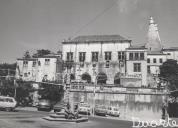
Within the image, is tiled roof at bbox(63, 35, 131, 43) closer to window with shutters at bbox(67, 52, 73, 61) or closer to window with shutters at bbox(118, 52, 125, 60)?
window with shutters at bbox(118, 52, 125, 60)

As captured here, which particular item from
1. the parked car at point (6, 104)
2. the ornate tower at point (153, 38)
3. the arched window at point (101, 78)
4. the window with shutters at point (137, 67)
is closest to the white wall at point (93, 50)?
the arched window at point (101, 78)

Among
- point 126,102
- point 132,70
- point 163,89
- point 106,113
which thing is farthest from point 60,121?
point 132,70

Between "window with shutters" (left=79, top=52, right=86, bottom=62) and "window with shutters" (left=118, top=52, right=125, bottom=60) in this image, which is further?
"window with shutters" (left=79, top=52, right=86, bottom=62)

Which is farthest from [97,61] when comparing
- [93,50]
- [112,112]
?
[112,112]

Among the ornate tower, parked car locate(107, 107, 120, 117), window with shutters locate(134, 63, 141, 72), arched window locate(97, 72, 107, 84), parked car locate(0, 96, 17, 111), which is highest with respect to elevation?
the ornate tower

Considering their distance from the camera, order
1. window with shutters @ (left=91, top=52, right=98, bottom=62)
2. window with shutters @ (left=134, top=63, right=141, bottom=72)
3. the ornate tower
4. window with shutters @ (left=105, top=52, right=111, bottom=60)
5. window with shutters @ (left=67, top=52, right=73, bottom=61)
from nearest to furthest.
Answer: window with shutters @ (left=134, top=63, right=141, bottom=72)
window with shutters @ (left=105, top=52, right=111, bottom=60)
window with shutters @ (left=91, top=52, right=98, bottom=62)
window with shutters @ (left=67, top=52, right=73, bottom=61)
the ornate tower

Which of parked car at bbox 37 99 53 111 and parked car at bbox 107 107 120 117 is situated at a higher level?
parked car at bbox 37 99 53 111

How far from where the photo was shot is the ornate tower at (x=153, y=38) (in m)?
96.7

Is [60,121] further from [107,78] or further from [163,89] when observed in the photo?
[107,78]

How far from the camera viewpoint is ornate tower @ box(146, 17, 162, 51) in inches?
3806

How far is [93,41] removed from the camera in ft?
210

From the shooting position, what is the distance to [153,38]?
99.1 metres

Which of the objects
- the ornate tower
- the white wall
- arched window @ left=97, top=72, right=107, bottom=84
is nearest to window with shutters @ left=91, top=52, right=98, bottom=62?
the white wall

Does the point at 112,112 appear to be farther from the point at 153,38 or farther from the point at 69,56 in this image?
the point at 153,38
